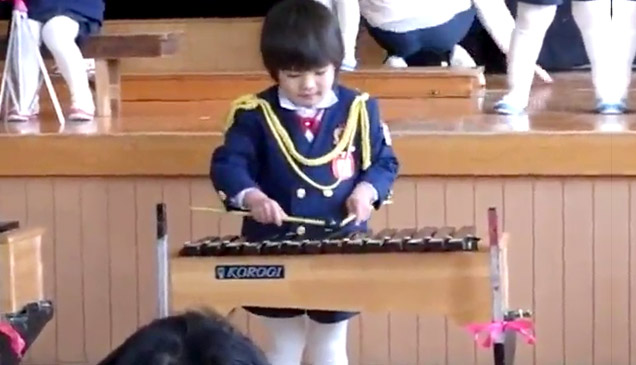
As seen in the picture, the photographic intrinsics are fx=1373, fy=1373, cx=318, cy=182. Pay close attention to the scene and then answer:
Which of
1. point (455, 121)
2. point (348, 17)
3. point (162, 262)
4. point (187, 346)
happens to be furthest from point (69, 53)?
point (187, 346)

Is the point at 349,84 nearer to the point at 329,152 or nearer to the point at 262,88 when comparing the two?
the point at 262,88

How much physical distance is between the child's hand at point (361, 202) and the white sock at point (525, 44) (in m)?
1.17

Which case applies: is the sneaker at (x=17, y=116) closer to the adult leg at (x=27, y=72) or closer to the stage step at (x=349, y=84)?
the adult leg at (x=27, y=72)

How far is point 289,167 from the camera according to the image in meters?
2.66

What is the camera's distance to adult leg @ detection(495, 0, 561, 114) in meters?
3.62

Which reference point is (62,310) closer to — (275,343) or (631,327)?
(275,343)

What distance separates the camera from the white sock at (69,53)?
3871 millimetres

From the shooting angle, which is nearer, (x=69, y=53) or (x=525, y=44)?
(x=525, y=44)

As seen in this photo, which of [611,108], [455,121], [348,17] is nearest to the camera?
[455,121]

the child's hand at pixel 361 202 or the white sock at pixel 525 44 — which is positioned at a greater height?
the white sock at pixel 525 44

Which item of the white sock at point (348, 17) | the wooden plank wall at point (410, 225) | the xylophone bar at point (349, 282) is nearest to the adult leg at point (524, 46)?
the wooden plank wall at point (410, 225)

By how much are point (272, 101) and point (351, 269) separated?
42 cm

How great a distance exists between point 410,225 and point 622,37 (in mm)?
908

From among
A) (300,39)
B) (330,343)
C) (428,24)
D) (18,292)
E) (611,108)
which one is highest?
(428,24)
